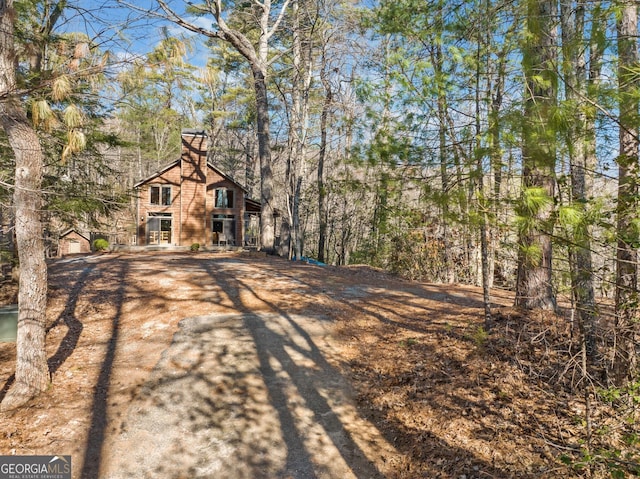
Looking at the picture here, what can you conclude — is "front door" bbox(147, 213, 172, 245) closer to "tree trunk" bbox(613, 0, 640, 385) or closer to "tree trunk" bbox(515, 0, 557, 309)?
"tree trunk" bbox(515, 0, 557, 309)

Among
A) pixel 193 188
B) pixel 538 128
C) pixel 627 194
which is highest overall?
pixel 193 188

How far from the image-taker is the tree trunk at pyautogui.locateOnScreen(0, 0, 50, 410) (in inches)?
173

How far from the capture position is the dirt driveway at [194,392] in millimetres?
3701

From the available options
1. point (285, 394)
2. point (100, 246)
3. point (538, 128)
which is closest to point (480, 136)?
point (538, 128)

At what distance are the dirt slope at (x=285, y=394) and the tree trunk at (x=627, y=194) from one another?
758 mm

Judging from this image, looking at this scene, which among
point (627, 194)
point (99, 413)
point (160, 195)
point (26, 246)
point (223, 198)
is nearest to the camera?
point (627, 194)

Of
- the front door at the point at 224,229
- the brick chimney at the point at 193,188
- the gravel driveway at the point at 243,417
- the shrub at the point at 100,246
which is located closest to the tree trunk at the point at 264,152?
the brick chimney at the point at 193,188

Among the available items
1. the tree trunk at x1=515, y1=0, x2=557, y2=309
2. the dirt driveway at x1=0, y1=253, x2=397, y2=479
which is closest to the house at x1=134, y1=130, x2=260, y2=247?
the dirt driveway at x1=0, y1=253, x2=397, y2=479

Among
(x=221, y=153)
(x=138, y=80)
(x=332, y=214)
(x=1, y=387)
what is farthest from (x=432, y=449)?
(x=221, y=153)

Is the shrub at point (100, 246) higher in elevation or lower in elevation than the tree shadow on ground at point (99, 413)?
higher

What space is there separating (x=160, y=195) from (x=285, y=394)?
62.8 ft

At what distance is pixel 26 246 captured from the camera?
448cm

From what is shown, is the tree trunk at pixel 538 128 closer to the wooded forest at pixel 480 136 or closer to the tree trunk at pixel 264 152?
the wooded forest at pixel 480 136

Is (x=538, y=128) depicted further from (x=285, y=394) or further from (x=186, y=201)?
(x=186, y=201)
